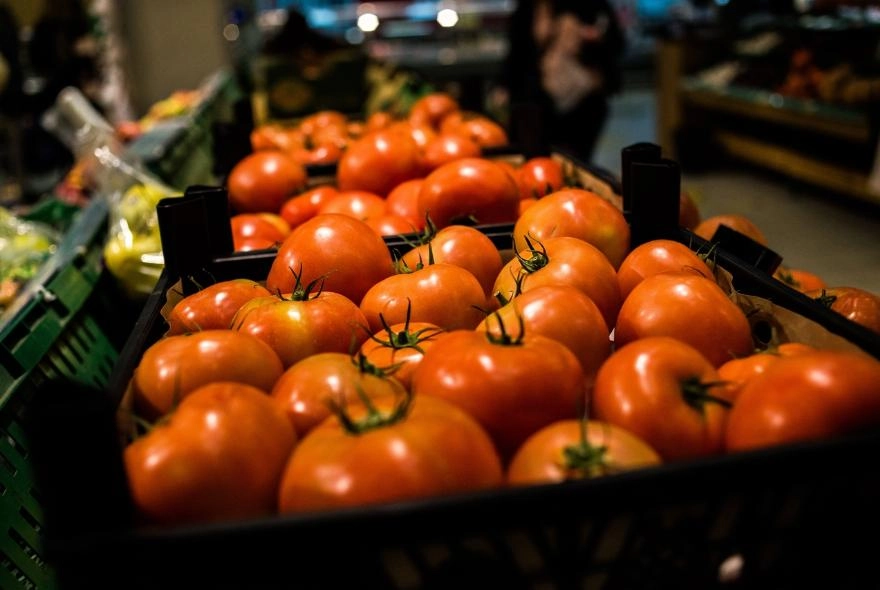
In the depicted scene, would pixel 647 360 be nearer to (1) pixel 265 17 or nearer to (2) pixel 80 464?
(2) pixel 80 464

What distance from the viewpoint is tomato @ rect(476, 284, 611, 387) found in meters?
1.09

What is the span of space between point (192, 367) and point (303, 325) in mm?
204

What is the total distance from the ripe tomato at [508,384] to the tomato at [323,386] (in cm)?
7

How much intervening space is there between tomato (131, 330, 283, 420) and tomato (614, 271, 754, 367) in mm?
Answer: 524

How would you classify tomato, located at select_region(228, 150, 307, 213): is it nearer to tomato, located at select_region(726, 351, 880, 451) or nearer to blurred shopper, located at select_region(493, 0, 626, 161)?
tomato, located at select_region(726, 351, 880, 451)

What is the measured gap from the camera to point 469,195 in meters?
1.72

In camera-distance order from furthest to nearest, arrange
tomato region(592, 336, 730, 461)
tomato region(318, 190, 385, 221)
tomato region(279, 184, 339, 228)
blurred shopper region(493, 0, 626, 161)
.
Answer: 1. blurred shopper region(493, 0, 626, 161)
2. tomato region(279, 184, 339, 228)
3. tomato region(318, 190, 385, 221)
4. tomato region(592, 336, 730, 461)

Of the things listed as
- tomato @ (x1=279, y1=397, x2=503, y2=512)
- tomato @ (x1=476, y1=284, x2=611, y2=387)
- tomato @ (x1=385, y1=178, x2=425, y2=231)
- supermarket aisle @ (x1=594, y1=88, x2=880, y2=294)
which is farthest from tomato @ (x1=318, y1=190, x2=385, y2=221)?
supermarket aisle @ (x1=594, y1=88, x2=880, y2=294)

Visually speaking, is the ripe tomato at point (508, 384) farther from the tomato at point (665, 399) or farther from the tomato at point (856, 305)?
the tomato at point (856, 305)

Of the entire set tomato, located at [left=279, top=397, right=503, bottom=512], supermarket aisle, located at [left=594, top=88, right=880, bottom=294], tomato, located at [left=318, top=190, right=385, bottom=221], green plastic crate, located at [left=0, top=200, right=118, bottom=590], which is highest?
tomato, located at [left=279, top=397, right=503, bottom=512]

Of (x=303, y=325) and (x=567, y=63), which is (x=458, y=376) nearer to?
(x=303, y=325)

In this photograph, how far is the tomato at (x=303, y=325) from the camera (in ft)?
3.89

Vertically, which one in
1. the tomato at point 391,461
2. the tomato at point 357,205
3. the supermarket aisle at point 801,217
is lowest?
the supermarket aisle at point 801,217

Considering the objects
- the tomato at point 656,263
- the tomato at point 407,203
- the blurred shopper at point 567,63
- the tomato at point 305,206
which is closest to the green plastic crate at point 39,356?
the tomato at point 305,206
